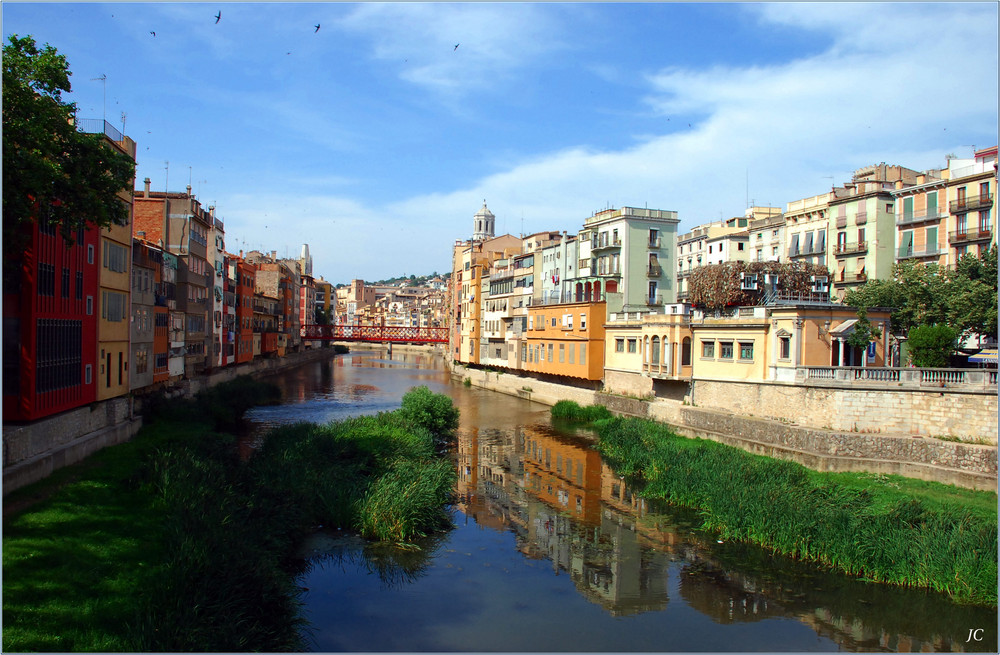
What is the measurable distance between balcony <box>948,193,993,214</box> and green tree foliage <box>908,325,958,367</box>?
14.8m

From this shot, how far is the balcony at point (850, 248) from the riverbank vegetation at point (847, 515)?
22361 mm

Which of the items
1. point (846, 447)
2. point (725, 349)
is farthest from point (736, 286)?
point (846, 447)

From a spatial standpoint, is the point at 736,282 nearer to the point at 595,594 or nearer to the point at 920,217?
the point at 920,217

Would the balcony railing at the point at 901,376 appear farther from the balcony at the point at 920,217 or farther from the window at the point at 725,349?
the balcony at the point at 920,217

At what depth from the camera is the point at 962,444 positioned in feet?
69.3

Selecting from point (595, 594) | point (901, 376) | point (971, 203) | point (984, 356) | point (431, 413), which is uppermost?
point (971, 203)

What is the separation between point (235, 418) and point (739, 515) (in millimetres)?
26827

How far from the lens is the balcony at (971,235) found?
3572 centimetres

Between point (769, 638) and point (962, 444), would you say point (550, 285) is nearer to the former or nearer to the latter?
point (962, 444)

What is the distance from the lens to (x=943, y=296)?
101 feet

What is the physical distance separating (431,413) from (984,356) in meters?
25.9

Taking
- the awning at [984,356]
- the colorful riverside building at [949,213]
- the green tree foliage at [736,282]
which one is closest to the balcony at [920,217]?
the colorful riverside building at [949,213]

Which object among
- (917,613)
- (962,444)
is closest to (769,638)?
(917,613)

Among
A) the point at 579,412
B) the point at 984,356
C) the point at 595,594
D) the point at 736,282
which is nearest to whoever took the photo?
the point at 595,594
